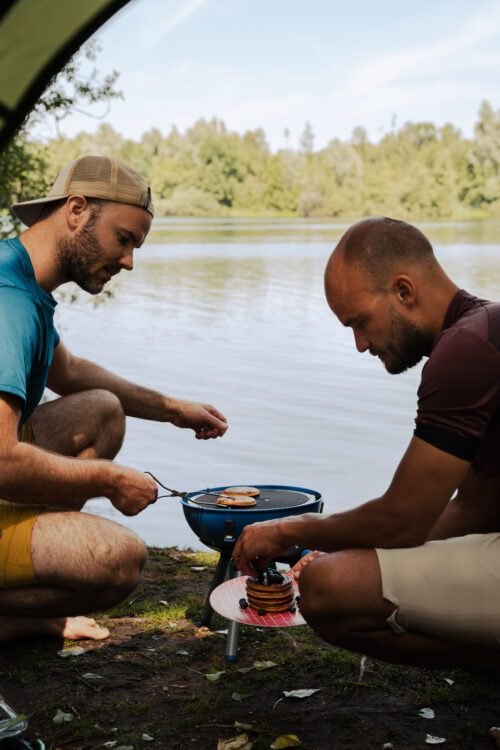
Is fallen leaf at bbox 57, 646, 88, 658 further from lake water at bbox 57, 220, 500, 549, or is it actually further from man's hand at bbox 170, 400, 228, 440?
lake water at bbox 57, 220, 500, 549

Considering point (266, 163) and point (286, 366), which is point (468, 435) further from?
point (266, 163)

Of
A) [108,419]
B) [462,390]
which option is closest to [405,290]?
[462,390]

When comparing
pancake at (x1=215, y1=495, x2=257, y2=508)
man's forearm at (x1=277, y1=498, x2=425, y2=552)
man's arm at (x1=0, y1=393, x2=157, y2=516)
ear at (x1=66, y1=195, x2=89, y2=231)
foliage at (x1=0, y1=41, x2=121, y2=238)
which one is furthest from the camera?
foliage at (x1=0, y1=41, x2=121, y2=238)

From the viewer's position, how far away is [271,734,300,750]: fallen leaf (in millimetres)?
3135

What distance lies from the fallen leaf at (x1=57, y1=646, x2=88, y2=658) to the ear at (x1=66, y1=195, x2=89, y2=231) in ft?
5.88

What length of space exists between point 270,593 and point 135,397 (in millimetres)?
1337

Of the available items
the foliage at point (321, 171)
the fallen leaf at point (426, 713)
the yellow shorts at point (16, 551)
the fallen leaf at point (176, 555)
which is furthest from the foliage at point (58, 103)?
the foliage at point (321, 171)

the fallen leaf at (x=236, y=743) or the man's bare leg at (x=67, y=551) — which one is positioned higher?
the man's bare leg at (x=67, y=551)

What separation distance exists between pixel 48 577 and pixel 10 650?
2.71 ft

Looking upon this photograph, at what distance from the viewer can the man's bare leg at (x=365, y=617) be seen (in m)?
3.01

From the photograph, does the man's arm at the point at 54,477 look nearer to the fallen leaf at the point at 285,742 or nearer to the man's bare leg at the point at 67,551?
the man's bare leg at the point at 67,551

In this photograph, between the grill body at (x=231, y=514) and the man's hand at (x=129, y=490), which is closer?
the man's hand at (x=129, y=490)

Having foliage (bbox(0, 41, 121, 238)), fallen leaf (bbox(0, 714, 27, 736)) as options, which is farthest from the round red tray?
foliage (bbox(0, 41, 121, 238))

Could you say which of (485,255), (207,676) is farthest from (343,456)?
(485,255)
